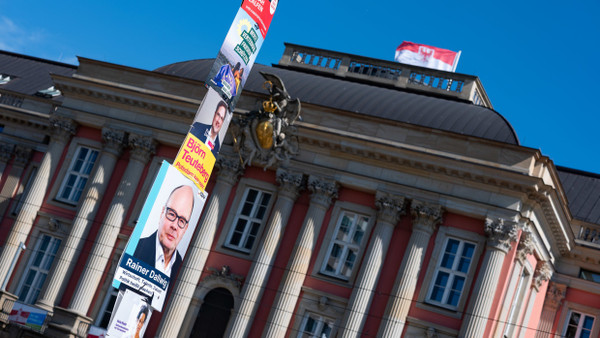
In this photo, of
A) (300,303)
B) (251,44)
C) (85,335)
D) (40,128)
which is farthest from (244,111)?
(40,128)

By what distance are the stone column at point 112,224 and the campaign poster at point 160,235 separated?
25.7 feet

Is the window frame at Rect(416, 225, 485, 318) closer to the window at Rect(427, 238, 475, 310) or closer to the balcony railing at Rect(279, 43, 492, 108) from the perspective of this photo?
the window at Rect(427, 238, 475, 310)

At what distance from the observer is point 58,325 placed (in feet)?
129

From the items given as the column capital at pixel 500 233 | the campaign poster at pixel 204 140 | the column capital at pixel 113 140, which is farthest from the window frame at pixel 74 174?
the column capital at pixel 500 233

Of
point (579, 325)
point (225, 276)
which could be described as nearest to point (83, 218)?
point (225, 276)

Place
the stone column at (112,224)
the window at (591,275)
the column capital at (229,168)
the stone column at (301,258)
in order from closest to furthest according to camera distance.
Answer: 1. the stone column at (301,258)
2. the column capital at (229,168)
3. the stone column at (112,224)
4. the window at (591,275)

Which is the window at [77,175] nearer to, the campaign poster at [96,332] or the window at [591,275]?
the campaign poster at [96,332]

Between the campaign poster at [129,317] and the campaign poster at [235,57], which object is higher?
the campaign poster at [235,57]

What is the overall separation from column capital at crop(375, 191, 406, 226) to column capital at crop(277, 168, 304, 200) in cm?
321

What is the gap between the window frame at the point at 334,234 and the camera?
124ft

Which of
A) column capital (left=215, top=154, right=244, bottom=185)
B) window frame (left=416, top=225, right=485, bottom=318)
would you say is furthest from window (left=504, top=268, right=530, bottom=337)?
column capital (left=215, top=154, right=244, bottom=185)

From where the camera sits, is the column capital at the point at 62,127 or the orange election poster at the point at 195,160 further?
the column capital at the point at 62,127

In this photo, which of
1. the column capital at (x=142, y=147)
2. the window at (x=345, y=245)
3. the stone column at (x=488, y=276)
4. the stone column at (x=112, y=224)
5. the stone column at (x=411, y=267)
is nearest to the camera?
the stone column at (x=488, y=276)

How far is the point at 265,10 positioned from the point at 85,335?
14268 mm
